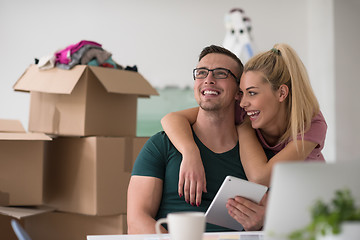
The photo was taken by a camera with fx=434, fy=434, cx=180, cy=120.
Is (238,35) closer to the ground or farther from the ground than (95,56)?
farther from the ground

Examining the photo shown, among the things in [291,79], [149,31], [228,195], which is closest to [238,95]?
[291,79]

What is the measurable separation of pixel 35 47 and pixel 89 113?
5.62 ft

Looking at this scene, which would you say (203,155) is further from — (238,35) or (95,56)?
(238,35)

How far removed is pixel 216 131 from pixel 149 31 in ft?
→ 7.49

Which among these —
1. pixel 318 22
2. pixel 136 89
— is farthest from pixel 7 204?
pixel 318 22

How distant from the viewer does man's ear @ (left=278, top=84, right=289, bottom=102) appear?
146 cm

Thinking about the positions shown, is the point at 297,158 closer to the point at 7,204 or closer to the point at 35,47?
the point at 7,204

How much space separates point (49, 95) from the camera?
213 cm

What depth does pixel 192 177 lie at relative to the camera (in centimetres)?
133

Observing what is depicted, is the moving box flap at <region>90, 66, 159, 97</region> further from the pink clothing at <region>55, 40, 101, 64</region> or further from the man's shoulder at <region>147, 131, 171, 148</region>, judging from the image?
the man's shoulder at <region>147, 131, 171, 148</region>

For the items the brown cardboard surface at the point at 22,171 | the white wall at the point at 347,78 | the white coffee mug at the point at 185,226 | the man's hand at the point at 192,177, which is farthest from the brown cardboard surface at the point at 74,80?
the white wall at the point at 347,78

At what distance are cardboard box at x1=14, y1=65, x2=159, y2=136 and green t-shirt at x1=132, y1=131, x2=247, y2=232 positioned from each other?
54 cm

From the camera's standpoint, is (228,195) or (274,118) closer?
(228,195)

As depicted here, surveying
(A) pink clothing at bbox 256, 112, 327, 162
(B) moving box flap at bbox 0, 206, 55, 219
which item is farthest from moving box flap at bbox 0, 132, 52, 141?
(A) pink clothing at bbox 256, 112, 327, 162
